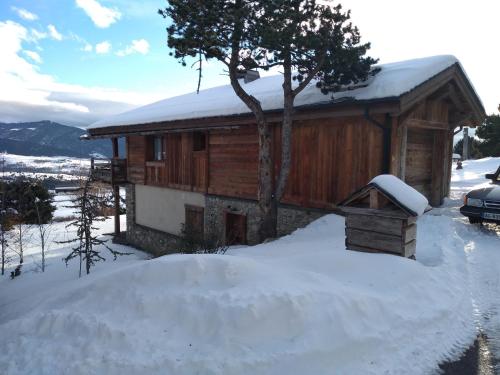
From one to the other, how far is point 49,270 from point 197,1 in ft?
39.8

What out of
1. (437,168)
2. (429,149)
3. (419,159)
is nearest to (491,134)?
(437,168)

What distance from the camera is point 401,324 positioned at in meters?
4.20

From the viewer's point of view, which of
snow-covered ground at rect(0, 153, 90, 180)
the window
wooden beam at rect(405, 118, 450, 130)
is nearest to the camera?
wooden beam at rect(405, 118, 450, 130)

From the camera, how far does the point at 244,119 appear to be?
432 inches

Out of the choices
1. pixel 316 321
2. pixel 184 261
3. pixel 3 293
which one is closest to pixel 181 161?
pixel 3 293

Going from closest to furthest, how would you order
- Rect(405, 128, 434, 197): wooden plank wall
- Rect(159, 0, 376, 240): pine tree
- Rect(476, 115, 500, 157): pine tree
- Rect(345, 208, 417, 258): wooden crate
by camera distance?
1. Rect(345, 208, 417, 258): wooden crate
2. Rect(159, 0, 376, 240): pine tree
3. Rect(405, 128, 434, 197): wooden plank wall
4. Rect(476, 115, 500, 157): pine tree

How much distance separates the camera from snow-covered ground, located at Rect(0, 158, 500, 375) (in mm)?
3568

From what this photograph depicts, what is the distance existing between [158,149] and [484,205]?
41.8ft

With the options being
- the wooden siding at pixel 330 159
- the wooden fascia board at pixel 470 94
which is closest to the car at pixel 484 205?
the wooden siding at pixel 330 159

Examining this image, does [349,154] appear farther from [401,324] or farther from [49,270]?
[49,270]

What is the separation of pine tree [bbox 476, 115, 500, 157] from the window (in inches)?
1016

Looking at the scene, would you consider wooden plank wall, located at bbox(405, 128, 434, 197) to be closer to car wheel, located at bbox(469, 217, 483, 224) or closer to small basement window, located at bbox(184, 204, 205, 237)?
car wheel, located at bbox(469, 217, 483, 224)

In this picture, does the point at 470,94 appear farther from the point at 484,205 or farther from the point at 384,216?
the point at 384,216

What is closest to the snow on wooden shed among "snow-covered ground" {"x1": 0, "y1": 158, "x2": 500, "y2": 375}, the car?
"snow-covered ground" {"x1": 0, "y1": 158, "x2": 500, "y2": 375}
